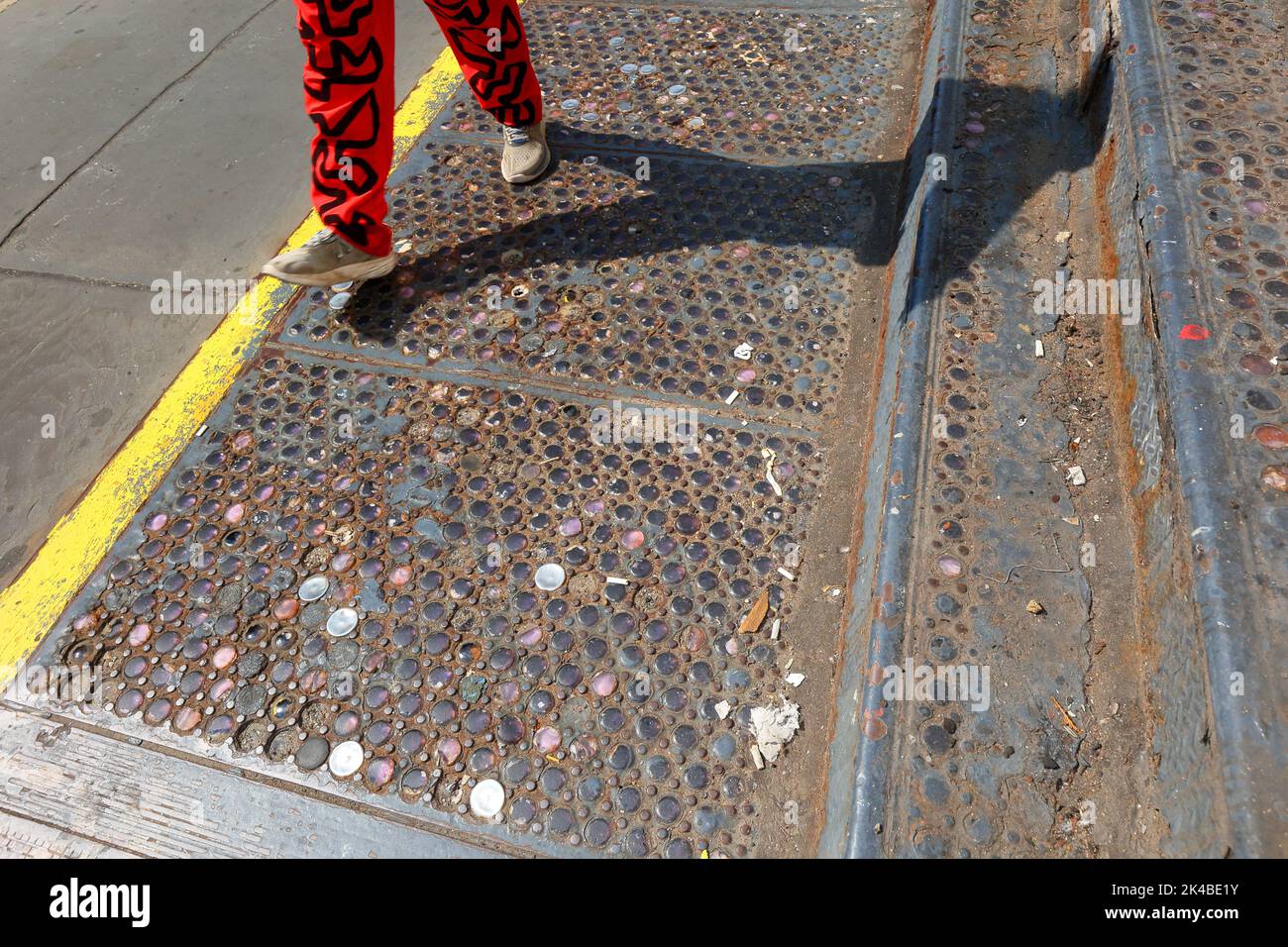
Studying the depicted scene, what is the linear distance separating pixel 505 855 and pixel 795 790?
51 cm

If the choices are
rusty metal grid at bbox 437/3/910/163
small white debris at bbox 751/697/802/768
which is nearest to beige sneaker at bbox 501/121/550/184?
rusty metal grid at bbox 437/3/910/163

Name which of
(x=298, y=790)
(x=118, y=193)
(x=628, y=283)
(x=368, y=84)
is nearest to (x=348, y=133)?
(x=368, y=84)

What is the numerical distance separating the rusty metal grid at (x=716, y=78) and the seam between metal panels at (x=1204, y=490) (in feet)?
3.10

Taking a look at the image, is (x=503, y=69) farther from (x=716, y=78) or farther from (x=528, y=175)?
(x=716, y=78)

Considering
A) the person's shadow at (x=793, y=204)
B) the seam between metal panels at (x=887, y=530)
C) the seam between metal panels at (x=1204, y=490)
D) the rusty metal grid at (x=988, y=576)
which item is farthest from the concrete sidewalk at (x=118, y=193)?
the seam between metal panels at (x=1204, y=490)

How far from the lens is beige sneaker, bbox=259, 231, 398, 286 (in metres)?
2.13

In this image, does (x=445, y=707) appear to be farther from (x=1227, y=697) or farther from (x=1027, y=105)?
(x=1027, y=105)

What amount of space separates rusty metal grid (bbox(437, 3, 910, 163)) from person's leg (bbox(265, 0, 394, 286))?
2.50ft

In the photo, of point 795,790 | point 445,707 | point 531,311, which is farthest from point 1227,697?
point 531,311

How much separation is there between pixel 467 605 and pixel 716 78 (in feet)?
6.92

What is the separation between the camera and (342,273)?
2.19 metres

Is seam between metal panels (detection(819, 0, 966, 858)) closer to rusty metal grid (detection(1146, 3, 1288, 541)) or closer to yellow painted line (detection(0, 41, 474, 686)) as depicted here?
rusty metal grid (detection(1146, 3, 1288, 541))

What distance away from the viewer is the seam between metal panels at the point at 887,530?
4.36 feet

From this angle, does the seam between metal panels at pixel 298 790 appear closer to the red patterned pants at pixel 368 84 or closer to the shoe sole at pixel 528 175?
the red patterned pants at pixel 368 84
